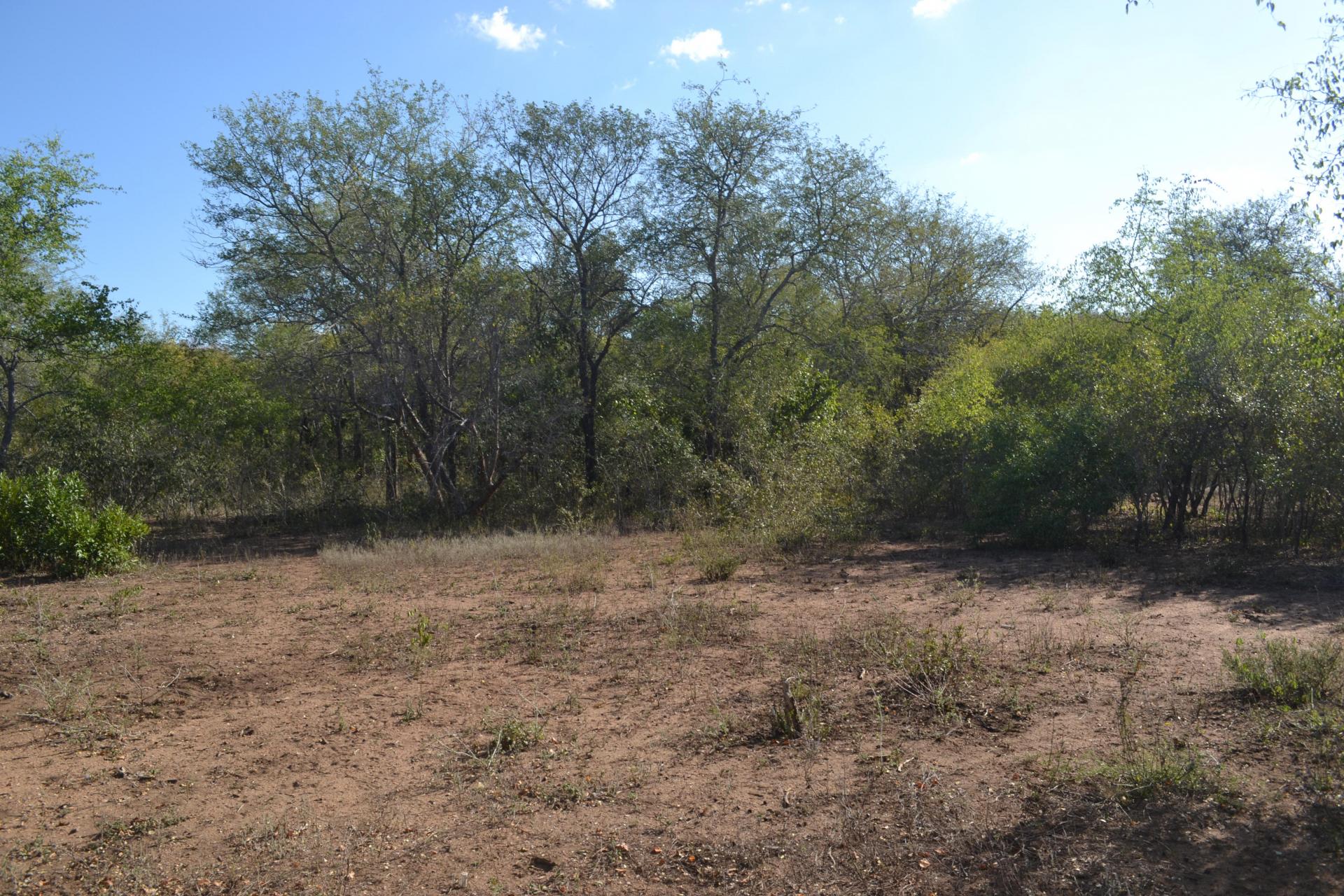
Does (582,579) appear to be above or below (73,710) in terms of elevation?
above

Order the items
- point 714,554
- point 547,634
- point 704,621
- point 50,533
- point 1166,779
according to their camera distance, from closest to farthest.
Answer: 1. point 1166,779
2. point 547,634
3. point 704,621
4. point 50,533
5. point 714,554

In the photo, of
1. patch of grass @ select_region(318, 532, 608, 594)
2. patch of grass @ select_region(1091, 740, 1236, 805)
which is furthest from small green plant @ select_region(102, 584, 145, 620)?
patch of grass @ select_region(1091, 740, 1236, 805)

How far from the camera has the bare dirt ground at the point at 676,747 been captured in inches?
152

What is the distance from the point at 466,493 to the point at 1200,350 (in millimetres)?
13448

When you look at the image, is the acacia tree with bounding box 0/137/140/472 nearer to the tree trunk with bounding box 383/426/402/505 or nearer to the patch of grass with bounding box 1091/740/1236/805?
the tree trunk with bounding box 383/426/402/505

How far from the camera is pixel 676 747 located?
204 inches

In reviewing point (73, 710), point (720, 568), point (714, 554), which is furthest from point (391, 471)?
point (73, 710)

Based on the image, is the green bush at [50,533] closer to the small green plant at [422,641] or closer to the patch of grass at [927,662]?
the small green plant at [422,641]

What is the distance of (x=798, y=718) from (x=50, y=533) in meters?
10.1

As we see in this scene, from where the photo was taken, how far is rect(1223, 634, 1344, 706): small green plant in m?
5.21

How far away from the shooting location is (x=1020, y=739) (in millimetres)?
5039

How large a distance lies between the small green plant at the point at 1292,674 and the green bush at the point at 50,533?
11904 mm

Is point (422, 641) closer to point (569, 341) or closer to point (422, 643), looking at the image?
point (422, 643)

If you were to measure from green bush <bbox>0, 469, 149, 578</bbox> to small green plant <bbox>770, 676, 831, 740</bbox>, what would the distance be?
9.55m
